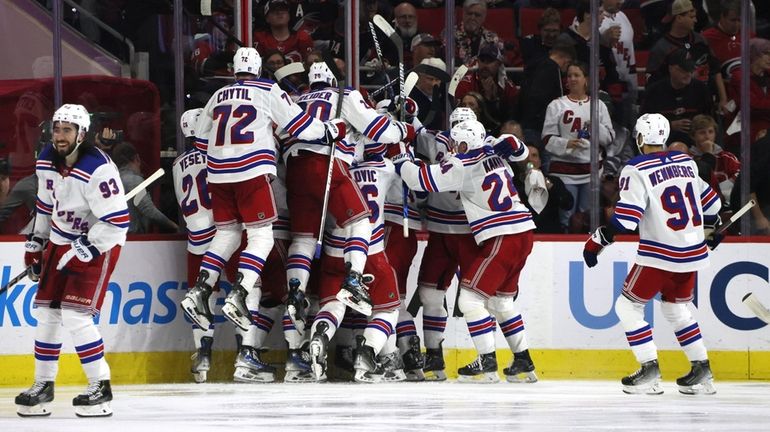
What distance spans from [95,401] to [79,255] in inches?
25.1

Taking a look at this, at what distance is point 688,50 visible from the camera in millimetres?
9414

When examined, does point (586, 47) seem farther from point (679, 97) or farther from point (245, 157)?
point (245, 157)

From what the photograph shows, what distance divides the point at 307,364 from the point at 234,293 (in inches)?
26.1

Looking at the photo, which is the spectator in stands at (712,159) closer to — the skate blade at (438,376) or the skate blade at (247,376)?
the skate blade at (438,376)

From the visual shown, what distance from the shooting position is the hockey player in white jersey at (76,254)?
7.14 m

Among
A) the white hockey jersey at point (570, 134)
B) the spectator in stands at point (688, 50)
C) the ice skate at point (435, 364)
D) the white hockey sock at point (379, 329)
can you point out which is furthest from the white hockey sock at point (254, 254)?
the spectator in stands at point (688, 50)

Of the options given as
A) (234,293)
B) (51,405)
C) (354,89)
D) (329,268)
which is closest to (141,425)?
(51,405)

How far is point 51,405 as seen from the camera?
7672 mm

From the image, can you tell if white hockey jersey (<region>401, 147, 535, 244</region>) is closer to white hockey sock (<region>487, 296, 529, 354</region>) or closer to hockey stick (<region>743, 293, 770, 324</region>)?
white hockey sock (<region>487, 296, 529, 354</region>)

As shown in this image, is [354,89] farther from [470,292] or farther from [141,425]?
[141,425]

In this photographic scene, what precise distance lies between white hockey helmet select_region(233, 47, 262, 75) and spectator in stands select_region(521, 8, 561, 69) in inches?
64.3

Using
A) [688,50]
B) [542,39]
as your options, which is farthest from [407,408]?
[688,50]

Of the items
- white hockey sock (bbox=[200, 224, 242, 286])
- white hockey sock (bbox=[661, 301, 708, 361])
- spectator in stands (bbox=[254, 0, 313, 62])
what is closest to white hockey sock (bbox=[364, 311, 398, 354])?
white hockey sock (bbox=[200, 224, 242, 286])

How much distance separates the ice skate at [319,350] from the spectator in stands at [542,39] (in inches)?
79.7
